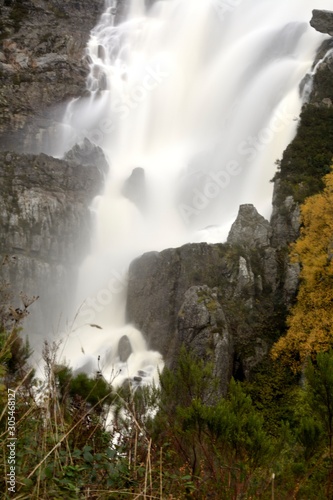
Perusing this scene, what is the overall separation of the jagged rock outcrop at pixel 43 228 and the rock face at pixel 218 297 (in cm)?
549

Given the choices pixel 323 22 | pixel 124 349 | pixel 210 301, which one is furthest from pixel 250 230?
pixel 323 22

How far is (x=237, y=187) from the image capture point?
2703 centimetres

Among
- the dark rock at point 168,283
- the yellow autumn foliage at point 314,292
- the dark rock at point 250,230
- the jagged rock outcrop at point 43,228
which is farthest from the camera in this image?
the jagged rock outcrop at point 43,228

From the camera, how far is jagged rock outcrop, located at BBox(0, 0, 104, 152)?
118ft

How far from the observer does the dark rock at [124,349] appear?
17734mm

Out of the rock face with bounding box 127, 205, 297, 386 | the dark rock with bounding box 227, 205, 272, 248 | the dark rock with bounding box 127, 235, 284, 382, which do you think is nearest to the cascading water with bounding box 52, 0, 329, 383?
the dark rock with bounding box 127, 235, 284, 382

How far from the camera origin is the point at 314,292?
13.1 meters

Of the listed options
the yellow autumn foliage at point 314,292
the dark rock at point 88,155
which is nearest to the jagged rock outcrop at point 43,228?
the dark rock at point 88,155

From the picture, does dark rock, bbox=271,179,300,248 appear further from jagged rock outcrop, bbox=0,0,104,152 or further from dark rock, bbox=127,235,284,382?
jagged rock outcrop, bbox=0,0,104,152

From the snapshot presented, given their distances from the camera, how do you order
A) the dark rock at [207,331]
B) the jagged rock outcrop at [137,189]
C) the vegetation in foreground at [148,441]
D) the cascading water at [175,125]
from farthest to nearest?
1. the jagged rock outcrop at [137,189]
2. the cascading water at [175,125]
3. the dark rock at [207,331]
4. the vegetation in foreground at [148,441]

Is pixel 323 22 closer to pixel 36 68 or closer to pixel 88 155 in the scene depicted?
pixel 88 155

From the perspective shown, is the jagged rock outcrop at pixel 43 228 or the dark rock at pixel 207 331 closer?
the dark rock at pixel 207 331

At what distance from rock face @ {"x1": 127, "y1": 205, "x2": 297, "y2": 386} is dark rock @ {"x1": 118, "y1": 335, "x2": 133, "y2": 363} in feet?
2.97

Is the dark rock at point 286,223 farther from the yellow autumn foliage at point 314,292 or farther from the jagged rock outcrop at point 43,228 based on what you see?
the jagged rock outcrop at point 43,228
